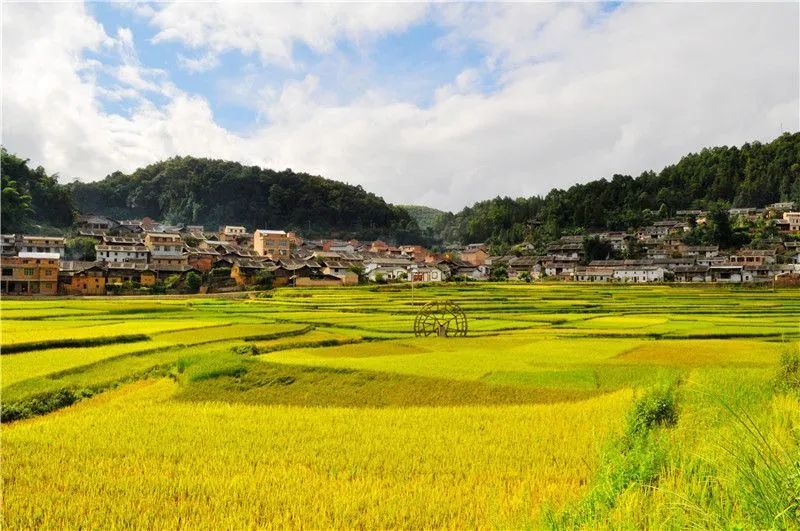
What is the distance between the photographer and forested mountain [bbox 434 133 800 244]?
113500 mm

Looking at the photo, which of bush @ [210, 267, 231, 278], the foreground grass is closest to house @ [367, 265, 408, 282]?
bush @ [210, 267, 231, 278]

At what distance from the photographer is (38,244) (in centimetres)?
6384

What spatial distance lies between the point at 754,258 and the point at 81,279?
254ft

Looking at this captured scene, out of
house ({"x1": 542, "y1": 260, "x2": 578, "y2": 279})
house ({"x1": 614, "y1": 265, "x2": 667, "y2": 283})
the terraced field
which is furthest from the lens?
house ({"x1": 542, "y1": 260, "x2": 578, "y2": 279})

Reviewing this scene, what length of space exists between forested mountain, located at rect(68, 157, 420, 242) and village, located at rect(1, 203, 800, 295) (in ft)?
53.7

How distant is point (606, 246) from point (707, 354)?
75.5 meters

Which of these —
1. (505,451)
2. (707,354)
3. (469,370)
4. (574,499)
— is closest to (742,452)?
(574,499)

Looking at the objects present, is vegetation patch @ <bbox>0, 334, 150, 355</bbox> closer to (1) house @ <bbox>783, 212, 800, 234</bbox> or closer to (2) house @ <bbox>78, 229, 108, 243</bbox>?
(2) house @ <bbox>78, 229, 108, 243</bbox>

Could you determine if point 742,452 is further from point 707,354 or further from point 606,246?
point 606,246

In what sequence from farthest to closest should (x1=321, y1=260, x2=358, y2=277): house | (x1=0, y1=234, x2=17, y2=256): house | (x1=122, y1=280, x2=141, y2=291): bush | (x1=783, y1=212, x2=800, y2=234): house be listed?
1. (x1=783, y1=212, x2=800, y2=234): house
2. (x1=321, y1=260, x2=358, y2=277): house
3. (x1=0, y1=234, x2=17, y2=256): house
4. (x1=122, y1=280, x2=141, y2=291): bush

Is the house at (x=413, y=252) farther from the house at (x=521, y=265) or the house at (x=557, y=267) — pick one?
the house at (x=557, y=267)

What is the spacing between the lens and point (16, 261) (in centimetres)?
Answer: 5103

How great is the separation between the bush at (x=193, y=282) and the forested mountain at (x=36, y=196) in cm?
3061

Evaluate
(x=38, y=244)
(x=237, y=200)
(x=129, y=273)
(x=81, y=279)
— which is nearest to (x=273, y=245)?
(x=129, y=273)
